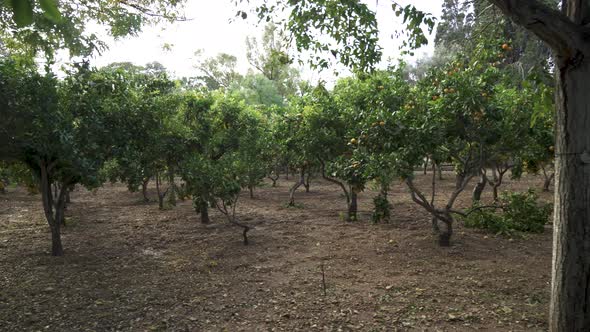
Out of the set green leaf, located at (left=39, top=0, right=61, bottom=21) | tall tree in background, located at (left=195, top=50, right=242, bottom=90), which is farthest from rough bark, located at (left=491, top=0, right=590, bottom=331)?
tall tree in background, located at (left=195, top=50, right=242, bottom=90)

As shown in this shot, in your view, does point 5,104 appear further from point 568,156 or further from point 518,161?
point 518,161

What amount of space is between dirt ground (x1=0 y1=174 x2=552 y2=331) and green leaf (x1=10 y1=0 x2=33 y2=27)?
4.12 metres

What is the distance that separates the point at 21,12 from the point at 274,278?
5.63 m

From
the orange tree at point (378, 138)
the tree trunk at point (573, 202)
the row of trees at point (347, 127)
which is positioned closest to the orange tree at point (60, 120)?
the row of trees at point (347, 127)

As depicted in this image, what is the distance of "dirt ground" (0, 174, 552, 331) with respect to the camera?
496cm

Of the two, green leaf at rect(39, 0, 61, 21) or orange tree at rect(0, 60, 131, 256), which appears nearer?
green leaf at rect(39, 0, 61, 21)

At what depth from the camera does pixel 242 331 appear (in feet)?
15.5

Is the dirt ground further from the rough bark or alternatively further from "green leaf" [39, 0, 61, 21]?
Result: "green leaf" [39, 0, 61, 21]

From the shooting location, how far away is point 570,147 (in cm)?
321

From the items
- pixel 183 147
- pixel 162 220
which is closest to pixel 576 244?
pixel 183 147

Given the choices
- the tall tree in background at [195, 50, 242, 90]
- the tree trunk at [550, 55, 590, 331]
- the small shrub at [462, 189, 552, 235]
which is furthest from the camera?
the tall tree in background at [195, 50, 242, 90]

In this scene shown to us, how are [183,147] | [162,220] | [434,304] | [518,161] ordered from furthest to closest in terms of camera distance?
[162,220] < [183,147] < [518,161] < [434,304]

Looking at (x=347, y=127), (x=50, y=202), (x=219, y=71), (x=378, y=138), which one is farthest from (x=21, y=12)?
(x=219, y=71)

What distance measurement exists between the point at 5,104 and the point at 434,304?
22.7 ft
